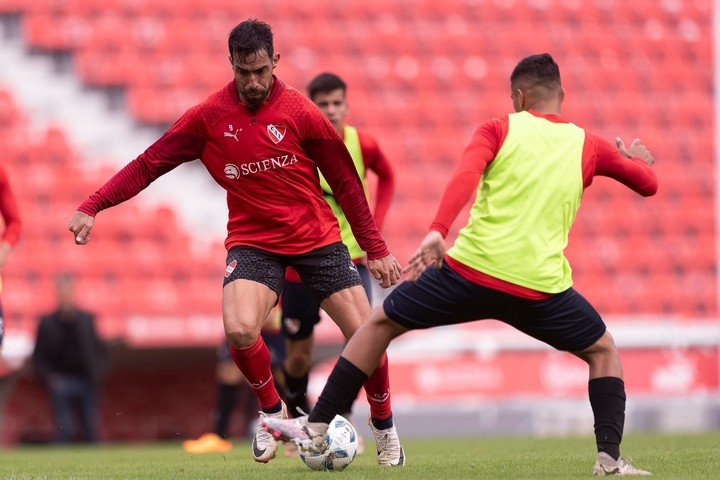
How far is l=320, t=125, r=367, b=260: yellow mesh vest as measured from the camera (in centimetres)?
769

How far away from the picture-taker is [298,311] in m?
7.64

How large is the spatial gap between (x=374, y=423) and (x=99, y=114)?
10.6 metres

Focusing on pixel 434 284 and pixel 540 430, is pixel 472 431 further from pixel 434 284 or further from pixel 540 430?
pixel 434 284

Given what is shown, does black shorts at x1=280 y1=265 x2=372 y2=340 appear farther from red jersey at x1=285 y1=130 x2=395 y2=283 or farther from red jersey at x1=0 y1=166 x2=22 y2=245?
red jersey at x1=0 y1=166 x2=22 y2=245

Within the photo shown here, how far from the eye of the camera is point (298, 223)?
238 inches

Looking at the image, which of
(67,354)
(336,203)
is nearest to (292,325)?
(336,203)

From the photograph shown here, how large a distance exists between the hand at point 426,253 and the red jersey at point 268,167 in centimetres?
103

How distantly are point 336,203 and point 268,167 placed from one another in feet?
5.85

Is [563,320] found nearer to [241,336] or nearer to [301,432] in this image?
[301,432]

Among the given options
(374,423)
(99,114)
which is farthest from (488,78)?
(374,423)

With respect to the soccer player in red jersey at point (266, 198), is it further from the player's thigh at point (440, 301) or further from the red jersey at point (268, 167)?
the player's thigh at point (440, 301)

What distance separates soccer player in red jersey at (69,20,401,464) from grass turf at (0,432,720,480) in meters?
0.47

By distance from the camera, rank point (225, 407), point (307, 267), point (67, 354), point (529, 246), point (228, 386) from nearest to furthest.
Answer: point (529, 246)
point (307, 267)
point (225, 407)
point (228, 386)
point (67, 354)

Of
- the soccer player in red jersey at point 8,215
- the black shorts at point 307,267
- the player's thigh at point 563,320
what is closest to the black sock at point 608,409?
the player's thigh at point 563,320
